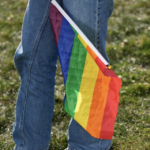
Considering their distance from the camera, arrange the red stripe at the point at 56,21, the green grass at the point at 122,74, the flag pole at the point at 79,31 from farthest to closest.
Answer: the green grass at the point at 122,74, the red stripe at the point at 56,21, the flag pole at the point at 79,31

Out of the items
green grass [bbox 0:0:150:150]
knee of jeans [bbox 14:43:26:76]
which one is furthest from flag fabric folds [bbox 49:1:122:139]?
green grass [bbox 0:0:150:150]

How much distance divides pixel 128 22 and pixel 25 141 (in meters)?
2.90

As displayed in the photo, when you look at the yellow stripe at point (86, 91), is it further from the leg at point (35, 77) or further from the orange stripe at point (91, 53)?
the leg at point (35, 77)

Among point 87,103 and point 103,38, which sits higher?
point 103,38

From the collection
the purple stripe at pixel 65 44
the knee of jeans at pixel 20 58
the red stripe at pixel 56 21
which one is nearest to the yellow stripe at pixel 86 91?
the purple stripe at pixel 65 44

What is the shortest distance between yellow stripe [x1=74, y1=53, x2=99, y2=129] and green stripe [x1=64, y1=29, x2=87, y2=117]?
2 centimetres

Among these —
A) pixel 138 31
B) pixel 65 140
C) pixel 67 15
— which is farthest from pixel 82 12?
pixel 138 31

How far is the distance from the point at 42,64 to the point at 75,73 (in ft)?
0.79

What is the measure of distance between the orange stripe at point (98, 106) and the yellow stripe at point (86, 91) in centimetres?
2

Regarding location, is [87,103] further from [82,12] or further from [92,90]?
[82,12]

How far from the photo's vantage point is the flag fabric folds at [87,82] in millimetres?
1565

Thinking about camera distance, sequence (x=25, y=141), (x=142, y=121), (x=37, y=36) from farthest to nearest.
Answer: (x=142, y=121), (x=25, y=141), (x=37, y=36)

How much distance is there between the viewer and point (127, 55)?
11.5 feet

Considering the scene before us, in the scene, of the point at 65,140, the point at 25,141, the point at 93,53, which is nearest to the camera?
the point at 93,53
